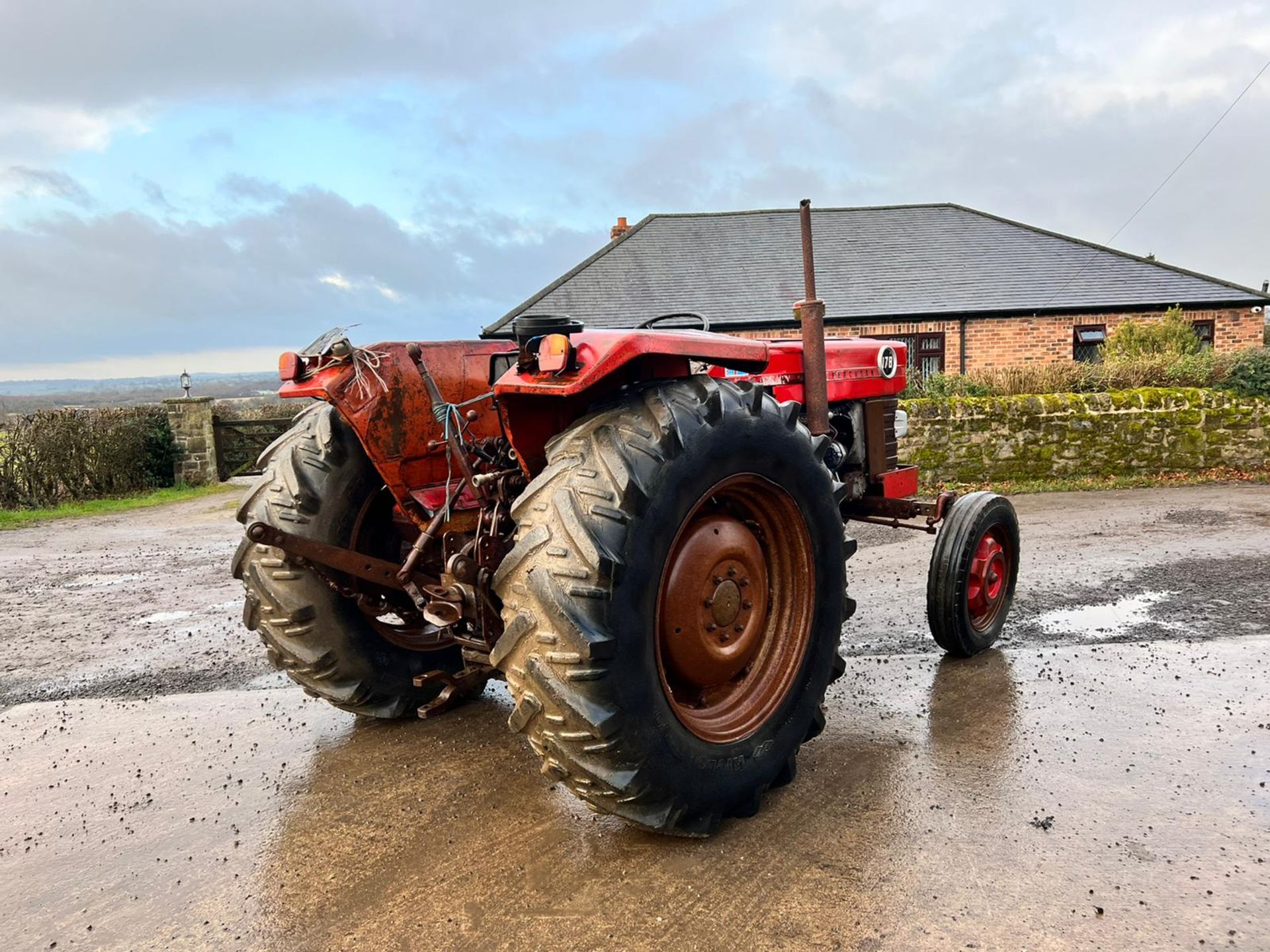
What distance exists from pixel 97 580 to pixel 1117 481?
11.1 meters

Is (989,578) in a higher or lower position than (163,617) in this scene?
higher

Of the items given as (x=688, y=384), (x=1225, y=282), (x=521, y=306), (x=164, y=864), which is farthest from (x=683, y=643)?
(x=1225, y=282)

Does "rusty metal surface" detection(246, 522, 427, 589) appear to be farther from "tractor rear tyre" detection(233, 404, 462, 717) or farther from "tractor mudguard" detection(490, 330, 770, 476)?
"tractor mudguard" detection(490, 330, 770, 476)

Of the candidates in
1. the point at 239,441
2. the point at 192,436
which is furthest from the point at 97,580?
the point at 239,441

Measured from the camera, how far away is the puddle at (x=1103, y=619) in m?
4.80

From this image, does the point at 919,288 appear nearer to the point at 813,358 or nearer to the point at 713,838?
the point at 813,358

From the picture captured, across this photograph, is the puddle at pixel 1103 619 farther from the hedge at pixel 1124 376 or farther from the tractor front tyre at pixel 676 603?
the hedge at pixel 1124 376

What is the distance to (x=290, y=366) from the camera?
3.05m

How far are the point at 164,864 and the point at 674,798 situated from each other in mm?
1688

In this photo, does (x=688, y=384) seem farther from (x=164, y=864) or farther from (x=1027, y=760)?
(x=164, y=864)

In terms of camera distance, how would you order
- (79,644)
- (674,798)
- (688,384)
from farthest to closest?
(79,644), (688,384), (674,798)

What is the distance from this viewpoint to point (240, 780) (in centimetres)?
337

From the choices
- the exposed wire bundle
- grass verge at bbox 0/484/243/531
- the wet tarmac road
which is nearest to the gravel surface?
the wet tarmac road

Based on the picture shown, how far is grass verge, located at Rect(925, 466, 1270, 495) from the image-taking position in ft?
33.9
